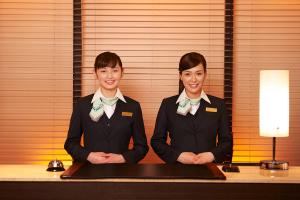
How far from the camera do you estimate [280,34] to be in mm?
3998

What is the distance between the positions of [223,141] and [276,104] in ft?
1.61

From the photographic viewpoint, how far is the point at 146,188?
221 centimetres

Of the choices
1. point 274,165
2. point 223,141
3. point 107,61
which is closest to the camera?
point 274,165

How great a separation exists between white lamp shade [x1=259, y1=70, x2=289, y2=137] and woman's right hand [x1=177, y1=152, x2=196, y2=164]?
1.37 feet

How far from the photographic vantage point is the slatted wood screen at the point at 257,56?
398 cm

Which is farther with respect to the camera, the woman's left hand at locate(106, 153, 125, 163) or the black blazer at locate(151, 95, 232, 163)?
the black blazer at locate(151, 95, 232, 163)

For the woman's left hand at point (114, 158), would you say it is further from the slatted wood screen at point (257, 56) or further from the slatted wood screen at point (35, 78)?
the slatted wood screen at point (257, 56)

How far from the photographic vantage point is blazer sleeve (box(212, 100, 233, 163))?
2.90 meters

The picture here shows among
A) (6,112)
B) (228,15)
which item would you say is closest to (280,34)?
(228,15)

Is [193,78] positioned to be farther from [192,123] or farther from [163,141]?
[163,141]

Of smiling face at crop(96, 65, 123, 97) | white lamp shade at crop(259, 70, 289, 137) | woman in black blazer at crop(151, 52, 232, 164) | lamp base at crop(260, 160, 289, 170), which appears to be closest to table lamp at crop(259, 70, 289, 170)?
white lamp shade at crop(259, 70, 289, 137)

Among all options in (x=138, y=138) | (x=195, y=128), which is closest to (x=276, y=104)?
(x=195, y=128)

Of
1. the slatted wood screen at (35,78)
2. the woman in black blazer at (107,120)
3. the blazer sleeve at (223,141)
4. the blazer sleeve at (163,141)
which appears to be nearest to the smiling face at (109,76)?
the woman in black blazer at (107,120)

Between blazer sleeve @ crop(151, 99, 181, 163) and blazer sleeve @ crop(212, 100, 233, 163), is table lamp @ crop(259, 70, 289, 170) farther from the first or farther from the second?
blazer sleeve @ crop(151, 99, 181, 163)
